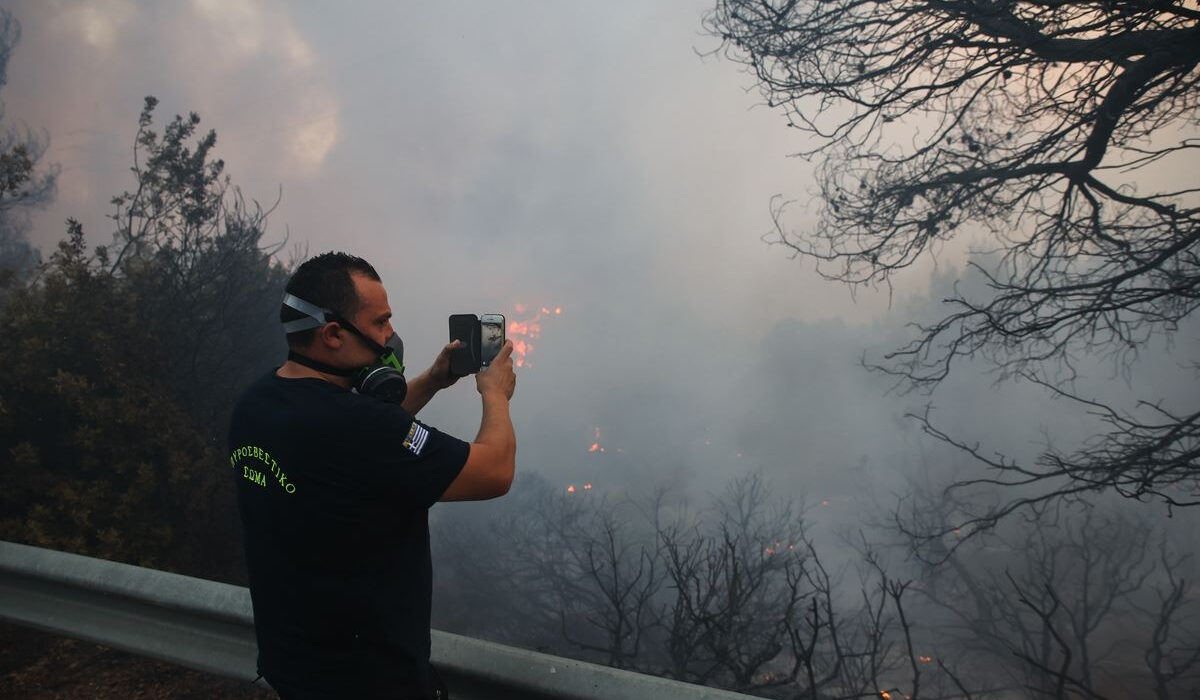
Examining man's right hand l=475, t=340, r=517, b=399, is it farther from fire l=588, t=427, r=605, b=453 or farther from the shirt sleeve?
fire l=588, t=427, r=605, b=453

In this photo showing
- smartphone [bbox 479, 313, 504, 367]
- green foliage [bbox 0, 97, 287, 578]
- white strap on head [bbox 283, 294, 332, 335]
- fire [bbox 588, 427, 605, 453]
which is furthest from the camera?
fire [bbox 588, 427, 605, 453]

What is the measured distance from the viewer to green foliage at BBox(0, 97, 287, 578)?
6.62 m

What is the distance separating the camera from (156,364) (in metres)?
8.03

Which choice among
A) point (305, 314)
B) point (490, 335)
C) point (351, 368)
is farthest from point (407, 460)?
point (490, 335)

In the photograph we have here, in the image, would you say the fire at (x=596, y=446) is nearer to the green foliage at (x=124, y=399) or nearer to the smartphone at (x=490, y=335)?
the green foliage at (x=124, y=399)

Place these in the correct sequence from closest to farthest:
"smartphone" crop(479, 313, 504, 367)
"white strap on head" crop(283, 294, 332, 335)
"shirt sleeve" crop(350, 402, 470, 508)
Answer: "shirt sleeve" crop(350, 402, 470, 508) < "white strap on head" crop(283, 294, 332, 335) < "smartphone" crop(479, 313, 504, 367)

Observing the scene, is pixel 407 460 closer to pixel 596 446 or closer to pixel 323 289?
pixel 323 289

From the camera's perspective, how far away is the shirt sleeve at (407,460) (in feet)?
4.06

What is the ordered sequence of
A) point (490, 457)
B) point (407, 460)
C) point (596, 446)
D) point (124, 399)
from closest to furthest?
1. point (407, 460)
2. point (490, 457)
3. point (124, 399)
4. point (596, 446)

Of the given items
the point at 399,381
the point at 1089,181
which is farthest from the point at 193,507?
the point at 1089,181

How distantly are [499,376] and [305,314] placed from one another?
1.63ft

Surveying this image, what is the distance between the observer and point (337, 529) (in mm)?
1267

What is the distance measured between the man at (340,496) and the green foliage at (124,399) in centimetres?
654

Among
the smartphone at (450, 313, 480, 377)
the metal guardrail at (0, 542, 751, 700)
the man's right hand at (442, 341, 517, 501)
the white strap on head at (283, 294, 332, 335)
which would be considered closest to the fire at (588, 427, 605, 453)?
the metal guardrail at (0, 542, 751, 700)
